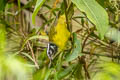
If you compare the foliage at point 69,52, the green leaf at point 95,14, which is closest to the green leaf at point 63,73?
the foliage at point 69,52

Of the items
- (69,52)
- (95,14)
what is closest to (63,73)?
(69,52)

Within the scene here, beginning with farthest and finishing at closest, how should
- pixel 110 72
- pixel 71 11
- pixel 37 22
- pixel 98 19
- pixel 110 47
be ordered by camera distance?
pixel 37 22, pixel 110 47, pixel 71 11, pixel 98 19, pixel 110 72

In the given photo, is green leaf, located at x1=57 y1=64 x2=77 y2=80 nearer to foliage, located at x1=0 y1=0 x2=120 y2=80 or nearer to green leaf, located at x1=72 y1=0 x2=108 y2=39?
foliage, located at x1=0 y1=0 x2=120 y2=80

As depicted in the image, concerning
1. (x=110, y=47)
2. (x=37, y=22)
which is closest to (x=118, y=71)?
(x=110, y=47)

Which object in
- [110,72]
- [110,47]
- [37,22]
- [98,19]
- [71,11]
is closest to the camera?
[110,72]

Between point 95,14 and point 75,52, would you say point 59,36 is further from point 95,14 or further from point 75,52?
point 95,14

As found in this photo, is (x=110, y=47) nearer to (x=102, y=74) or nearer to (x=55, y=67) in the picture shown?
(x=55, y=67)

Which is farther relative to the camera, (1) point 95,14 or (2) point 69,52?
(2) point 69,52
